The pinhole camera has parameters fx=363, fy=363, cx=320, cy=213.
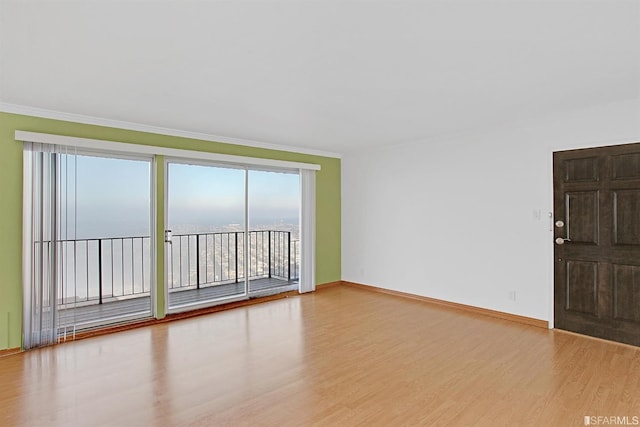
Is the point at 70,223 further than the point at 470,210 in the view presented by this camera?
No

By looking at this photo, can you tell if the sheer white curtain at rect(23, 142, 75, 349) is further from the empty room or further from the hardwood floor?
the hardwood floor

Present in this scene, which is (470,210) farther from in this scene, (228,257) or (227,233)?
(228,257)

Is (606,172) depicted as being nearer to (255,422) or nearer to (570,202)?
(570,202)

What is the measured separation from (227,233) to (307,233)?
1320 millimetres

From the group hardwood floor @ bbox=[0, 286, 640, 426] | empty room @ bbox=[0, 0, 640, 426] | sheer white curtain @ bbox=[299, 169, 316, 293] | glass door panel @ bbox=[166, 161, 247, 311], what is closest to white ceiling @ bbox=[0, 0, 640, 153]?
empty room @ bbox=[0, 0, 640, 426]

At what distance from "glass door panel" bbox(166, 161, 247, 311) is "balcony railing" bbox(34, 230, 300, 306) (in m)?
0.02

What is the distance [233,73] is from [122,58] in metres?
0.74

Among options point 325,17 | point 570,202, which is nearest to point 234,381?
point 325,17

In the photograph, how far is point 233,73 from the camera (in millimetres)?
2738

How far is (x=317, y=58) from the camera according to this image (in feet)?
8.08

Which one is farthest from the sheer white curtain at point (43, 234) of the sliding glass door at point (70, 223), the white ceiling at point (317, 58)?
the white ceiling at point (317, 58)

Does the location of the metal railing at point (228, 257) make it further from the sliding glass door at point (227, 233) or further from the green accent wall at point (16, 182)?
the green accent wall at point (16, 182)

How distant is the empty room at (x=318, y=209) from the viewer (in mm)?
2227

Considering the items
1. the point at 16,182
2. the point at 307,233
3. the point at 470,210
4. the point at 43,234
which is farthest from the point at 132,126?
the point at 470,210
